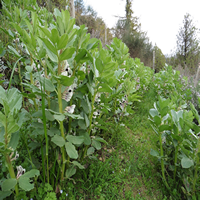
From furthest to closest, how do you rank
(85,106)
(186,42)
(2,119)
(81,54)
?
(186,42), (85,106), (81,54), (2,119)

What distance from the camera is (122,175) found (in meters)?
1.53

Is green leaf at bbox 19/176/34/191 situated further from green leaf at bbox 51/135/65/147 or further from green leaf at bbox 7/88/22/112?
green leaf at bbox 7/88/22/112

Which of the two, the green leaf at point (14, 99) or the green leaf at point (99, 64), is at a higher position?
the green leaf at point (99, 64)

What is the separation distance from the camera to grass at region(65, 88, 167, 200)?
1293 mm

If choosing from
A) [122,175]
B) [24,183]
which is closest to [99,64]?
[24,183]

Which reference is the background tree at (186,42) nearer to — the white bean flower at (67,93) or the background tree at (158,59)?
the background tree at (158,59)

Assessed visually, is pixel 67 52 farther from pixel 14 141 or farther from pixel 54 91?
pixel 14 141

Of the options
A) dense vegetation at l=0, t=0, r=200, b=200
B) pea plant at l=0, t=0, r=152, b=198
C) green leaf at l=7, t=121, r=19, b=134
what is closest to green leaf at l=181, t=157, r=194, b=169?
dense vegetation at l=0, t=0, r=200, b=200

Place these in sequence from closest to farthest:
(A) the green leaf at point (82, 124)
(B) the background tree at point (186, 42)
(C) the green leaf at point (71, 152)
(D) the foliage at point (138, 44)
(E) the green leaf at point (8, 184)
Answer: (E) the green leaf at point (8, 184) → (C) the green leaf at point (71, 152) → (A) the green leaf at point (82, 124) → (B) the background tree at point (186, 42) → (D) the foliage at point (138, 44)

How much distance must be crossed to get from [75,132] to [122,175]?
2.62ft

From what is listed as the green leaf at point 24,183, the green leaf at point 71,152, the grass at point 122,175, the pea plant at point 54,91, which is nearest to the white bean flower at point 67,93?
the pea plant at point 54,91

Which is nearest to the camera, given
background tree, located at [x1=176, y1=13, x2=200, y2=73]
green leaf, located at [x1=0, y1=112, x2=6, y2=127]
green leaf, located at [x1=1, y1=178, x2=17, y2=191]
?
green leaf, located at [x1=0, y1=112, x2=6, y2=127]

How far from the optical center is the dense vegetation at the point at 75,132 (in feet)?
2.38

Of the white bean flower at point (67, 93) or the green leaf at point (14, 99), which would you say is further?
the white bean flower at point (67, 93)
